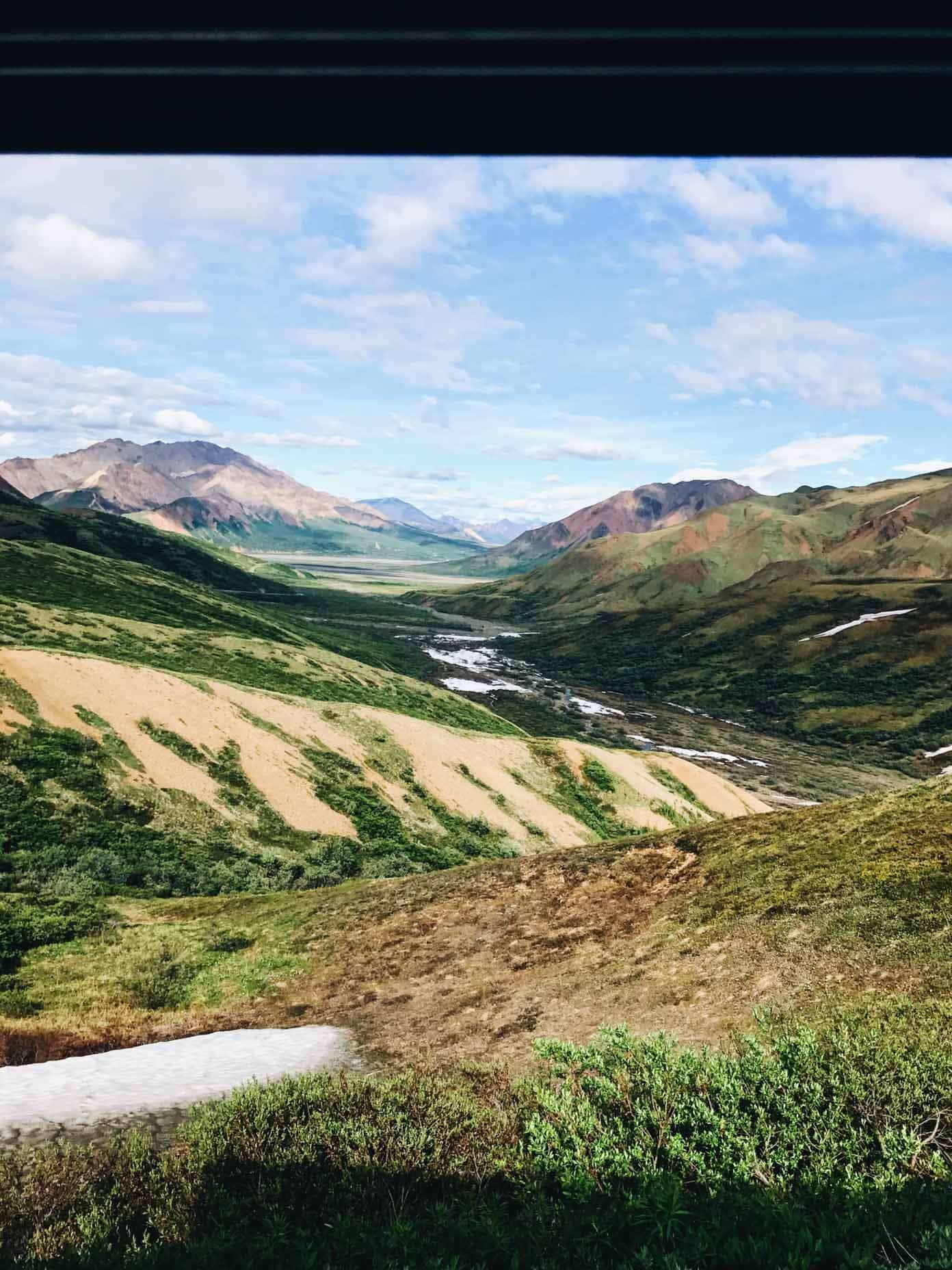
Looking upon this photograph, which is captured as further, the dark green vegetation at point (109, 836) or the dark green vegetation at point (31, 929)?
the dark green vegetation at point (109, 836)

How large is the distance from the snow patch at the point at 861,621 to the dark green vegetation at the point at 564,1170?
202 metres

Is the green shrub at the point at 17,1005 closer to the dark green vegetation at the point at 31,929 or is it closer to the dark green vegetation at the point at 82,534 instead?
the dark green vegetation at the point at 31,929

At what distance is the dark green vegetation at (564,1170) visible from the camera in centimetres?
538

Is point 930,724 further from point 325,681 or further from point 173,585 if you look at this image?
point 173,585

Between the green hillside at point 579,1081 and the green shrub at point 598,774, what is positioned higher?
the green hillside at point 579,1081

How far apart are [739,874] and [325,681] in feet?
221

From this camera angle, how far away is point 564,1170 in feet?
22.3

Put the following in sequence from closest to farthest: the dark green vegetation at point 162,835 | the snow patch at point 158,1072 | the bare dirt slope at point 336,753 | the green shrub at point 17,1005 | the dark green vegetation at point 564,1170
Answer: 1. the dark green vegetation at point 564,1170
2. the snow patch at point 158,1072
3. the green shrub at point 17,1005
4. the dark green vegetation at point 162,835
5. the bare dirt slope at point 336,753

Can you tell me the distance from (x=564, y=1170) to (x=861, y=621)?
218m

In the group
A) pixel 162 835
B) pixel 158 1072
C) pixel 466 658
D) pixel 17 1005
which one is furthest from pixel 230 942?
pixel 466 658

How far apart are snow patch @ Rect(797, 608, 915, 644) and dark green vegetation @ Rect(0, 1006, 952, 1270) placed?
20164 centimetres

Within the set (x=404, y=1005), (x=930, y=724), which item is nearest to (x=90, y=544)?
(x=404, y=1005)

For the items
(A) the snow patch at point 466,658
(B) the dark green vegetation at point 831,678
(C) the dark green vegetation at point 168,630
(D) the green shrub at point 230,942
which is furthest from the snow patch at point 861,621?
(D) the green shrub at point 230,942

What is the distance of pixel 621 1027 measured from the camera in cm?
916
